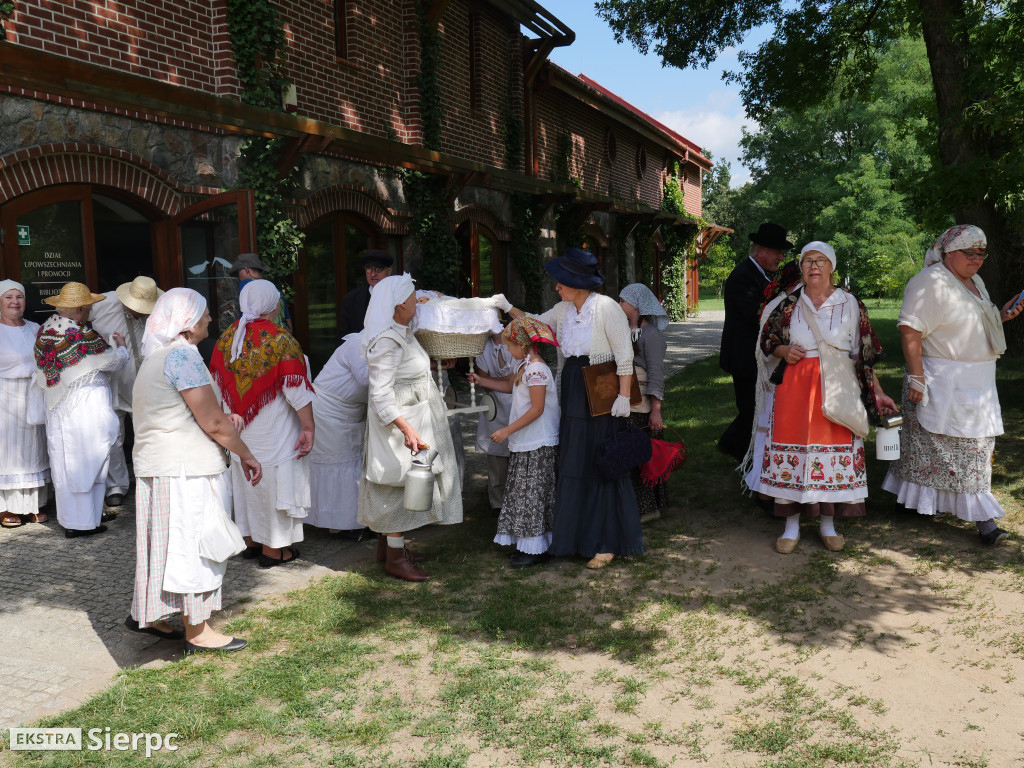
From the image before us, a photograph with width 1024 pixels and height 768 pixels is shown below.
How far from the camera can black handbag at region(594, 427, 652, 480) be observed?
4945 millimetres

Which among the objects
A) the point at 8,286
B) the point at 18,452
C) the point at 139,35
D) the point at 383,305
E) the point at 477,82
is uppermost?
the point at 477,82

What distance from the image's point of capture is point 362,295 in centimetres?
746

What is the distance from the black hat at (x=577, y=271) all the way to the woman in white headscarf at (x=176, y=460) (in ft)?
6.88

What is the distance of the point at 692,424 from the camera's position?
9.59 metres

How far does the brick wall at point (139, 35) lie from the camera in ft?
22.5

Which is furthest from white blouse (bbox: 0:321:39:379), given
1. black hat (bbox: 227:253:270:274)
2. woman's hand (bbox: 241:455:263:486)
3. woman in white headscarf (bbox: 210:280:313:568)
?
woman's hand (bbox: 241:455:263:486)

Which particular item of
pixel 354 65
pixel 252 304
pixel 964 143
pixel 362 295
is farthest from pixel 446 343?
pixel 354 65

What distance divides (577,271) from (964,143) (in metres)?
5.65

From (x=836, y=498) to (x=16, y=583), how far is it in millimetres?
4982

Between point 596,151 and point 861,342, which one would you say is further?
point 596,151

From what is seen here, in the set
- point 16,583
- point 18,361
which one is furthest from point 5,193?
point 16,583

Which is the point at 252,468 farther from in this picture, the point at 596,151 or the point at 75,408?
the point at 596,151

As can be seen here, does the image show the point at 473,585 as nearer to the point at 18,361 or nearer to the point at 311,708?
the point at 311,708

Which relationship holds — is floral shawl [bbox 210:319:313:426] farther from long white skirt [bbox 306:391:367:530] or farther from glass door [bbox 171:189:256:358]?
glass door [bbox 171:189:256:358]
